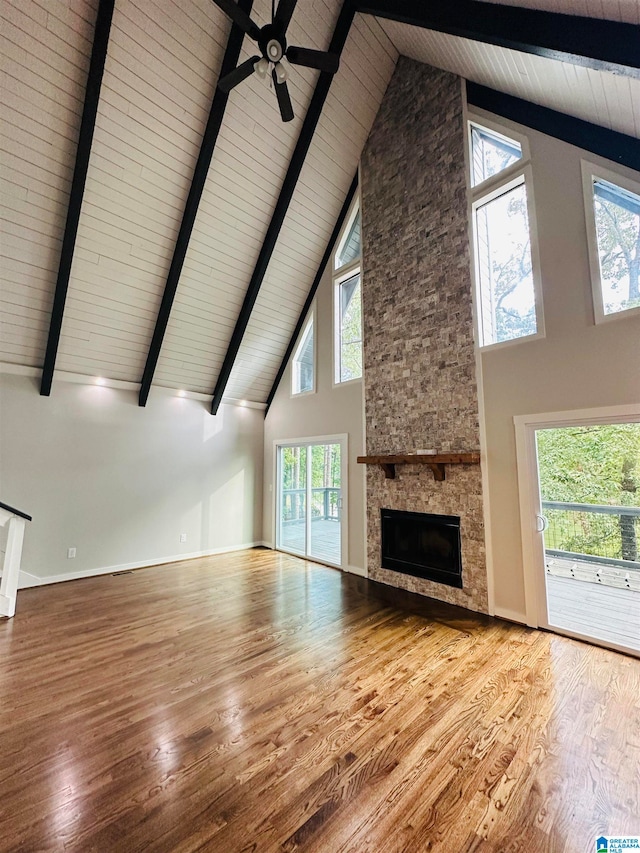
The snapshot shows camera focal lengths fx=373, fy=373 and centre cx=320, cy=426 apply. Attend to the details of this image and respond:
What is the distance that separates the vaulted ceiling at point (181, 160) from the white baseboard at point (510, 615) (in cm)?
452

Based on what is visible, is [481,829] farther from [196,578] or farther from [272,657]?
[196,578]

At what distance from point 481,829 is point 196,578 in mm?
4486

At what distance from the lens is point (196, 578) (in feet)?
Result: 17.6

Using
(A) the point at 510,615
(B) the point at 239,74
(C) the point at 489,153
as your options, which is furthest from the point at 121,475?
(C) the point at 489,153

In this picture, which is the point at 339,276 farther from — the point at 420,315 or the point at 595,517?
the point at 595,517

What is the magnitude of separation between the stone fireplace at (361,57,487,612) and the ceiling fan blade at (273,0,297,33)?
8.44 ft

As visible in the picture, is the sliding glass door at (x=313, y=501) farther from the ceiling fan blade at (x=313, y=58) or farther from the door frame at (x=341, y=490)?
the ceiling fan blade at (x=313, y=58)

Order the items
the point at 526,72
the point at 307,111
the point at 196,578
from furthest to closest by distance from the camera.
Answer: the point at 196,578 < the point at 307,111 < the point at 526,72

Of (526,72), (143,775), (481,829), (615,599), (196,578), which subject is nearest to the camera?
(481,829)

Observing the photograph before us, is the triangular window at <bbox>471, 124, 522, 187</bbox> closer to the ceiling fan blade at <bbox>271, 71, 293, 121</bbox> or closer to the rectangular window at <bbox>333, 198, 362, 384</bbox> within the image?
the rectangular window at <bbox>333, 198, 362, 384</bbox>

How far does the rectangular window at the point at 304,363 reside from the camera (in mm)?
6855

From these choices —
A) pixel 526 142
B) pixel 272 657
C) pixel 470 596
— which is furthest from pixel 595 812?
pixel 526 142

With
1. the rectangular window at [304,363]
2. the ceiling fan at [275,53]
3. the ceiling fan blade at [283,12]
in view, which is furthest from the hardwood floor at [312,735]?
the ceiling fan blade at [283,12]

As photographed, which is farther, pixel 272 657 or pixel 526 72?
pixel 526 72
